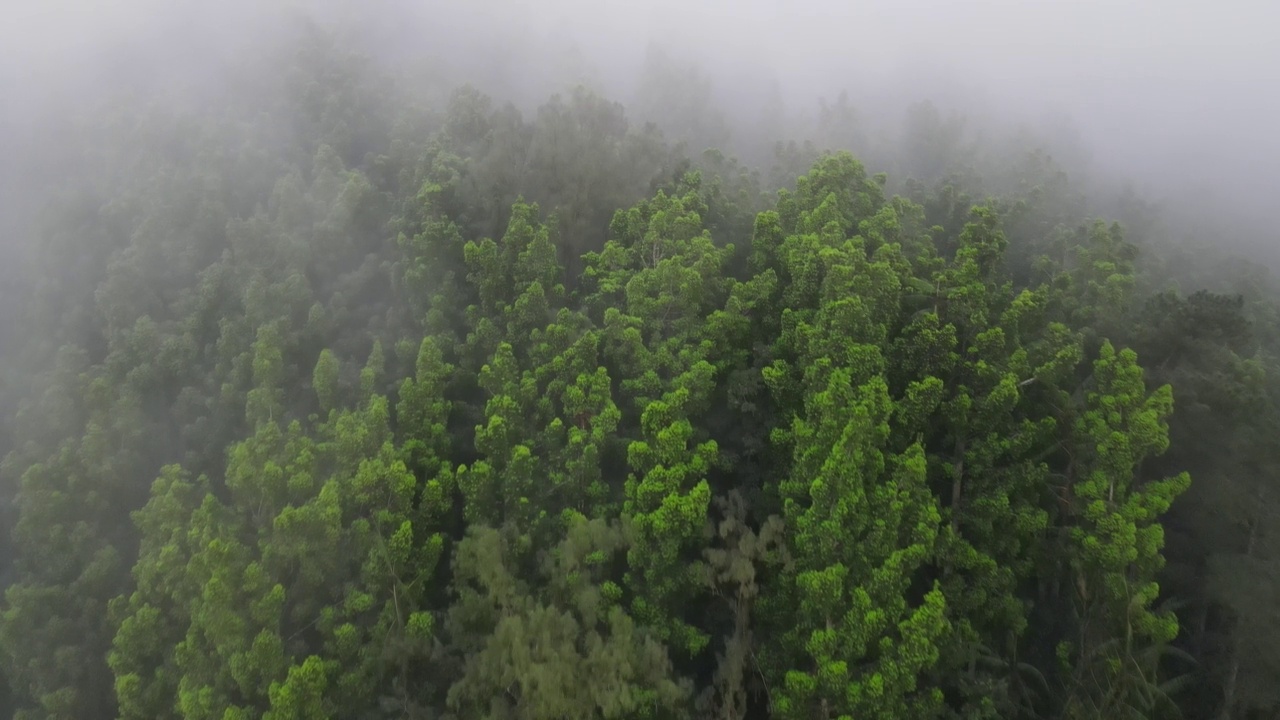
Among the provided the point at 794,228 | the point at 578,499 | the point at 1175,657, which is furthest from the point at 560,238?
the point at 1175,657

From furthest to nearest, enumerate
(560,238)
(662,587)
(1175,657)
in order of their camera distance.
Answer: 1. (560,238)
2. (1175,657)
3. (662,587)

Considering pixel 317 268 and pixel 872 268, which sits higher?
pixel 872 268

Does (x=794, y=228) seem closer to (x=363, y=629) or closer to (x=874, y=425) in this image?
(x=874, y=425)

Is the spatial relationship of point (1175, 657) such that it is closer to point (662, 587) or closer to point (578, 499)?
point (662, 587)

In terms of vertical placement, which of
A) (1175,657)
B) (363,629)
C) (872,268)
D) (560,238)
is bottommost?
(1175,657)

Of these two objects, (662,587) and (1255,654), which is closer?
(662,587)

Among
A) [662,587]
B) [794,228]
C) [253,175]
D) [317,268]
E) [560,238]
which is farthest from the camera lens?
[253,175]

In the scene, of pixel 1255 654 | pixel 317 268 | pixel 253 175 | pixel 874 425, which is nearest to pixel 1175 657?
pixel 1255 654
